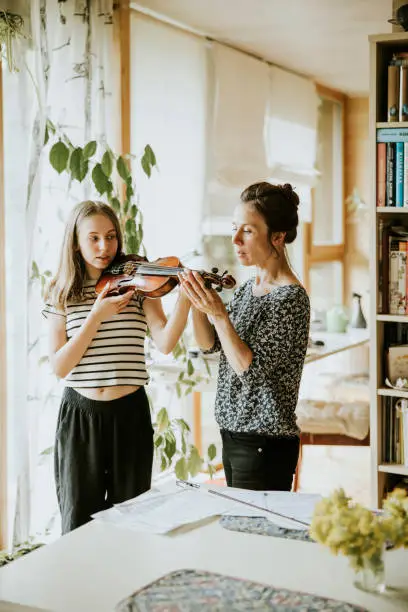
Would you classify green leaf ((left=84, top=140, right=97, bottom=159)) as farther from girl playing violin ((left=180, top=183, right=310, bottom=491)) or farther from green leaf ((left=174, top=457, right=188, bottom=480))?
green leaf ((left=174, top=457, right=188, bottom=480))

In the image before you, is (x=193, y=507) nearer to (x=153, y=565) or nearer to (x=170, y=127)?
(x=153, y=565)

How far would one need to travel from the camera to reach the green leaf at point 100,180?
9.22 ft

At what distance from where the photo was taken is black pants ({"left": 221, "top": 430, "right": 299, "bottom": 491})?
7.03 ft

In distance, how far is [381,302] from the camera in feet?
9.12

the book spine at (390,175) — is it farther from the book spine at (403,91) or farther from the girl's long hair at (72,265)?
the girl's long hair at (72,265)

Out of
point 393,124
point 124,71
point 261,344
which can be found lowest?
point 261,344

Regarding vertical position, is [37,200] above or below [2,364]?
above

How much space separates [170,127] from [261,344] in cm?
209

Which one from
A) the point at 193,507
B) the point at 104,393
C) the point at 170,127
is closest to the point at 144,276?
the point at 104,393

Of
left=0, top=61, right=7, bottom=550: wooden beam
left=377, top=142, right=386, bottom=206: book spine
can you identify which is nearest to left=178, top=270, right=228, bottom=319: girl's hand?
left=377, top=142, right=386, bottom=206: book spine

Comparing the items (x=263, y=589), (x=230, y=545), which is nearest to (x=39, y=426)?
(x=230, y=545)

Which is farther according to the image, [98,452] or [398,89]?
[398,89]

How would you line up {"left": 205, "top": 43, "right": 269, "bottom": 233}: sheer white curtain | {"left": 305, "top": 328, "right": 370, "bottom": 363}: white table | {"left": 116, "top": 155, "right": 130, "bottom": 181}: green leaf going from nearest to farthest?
1. {"left": 116, "top": 155, "right": 130, "bottom": 181}: green leaf
2. {"left": 305, "top": 328, "right": 370, "bottom": 363}: white table
3. {"left": 205, "top": 43, "right": 269, "bottom": 233}: sheer white curtain

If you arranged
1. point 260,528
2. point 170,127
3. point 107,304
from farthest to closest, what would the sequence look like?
1. point 170,127
2. point 107,304
3. point 260,528
